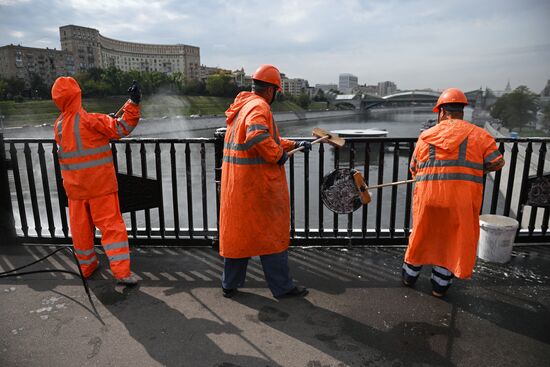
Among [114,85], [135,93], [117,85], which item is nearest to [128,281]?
[135,93]

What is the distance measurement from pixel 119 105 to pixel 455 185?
2107 inches

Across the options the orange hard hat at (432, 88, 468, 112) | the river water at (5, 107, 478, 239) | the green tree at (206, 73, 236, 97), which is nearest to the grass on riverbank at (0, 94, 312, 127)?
the green tree at (206, 73, 236, 97)

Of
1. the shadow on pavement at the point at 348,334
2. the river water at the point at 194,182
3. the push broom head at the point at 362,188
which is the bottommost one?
the river water at the point at 194,182

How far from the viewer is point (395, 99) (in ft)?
265

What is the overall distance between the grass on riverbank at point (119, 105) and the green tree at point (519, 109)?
3540 centimetres

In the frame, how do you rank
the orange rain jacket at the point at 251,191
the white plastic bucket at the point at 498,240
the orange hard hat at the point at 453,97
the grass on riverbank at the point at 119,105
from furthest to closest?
the grass on riverbank at the point at 119,105 → the white plastic bucket at the point at 498,240 → the orange hard hat at the point at 453,97 → the orange rain jacket at the point at 251,191

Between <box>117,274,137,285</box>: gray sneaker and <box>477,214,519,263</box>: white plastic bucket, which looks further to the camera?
<box>477,214,519,263</box>: white plastic bucket

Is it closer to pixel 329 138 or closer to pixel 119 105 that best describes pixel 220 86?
pixel 119 105

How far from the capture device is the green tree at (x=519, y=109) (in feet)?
140

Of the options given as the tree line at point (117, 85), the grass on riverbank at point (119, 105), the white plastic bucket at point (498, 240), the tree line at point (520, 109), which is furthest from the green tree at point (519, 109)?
the white plastic bucket at point (498, 240)

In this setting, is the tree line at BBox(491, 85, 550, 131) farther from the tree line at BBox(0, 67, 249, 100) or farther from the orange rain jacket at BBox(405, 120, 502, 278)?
the orange rain jacket at BBox(405, 120, 502, 278)

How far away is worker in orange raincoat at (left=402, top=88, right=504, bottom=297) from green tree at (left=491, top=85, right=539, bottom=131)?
1842 inches

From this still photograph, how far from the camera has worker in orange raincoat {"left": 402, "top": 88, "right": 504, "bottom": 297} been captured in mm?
2770

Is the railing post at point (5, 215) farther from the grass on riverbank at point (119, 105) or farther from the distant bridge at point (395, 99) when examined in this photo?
the distant bridge at point (395, 99)
